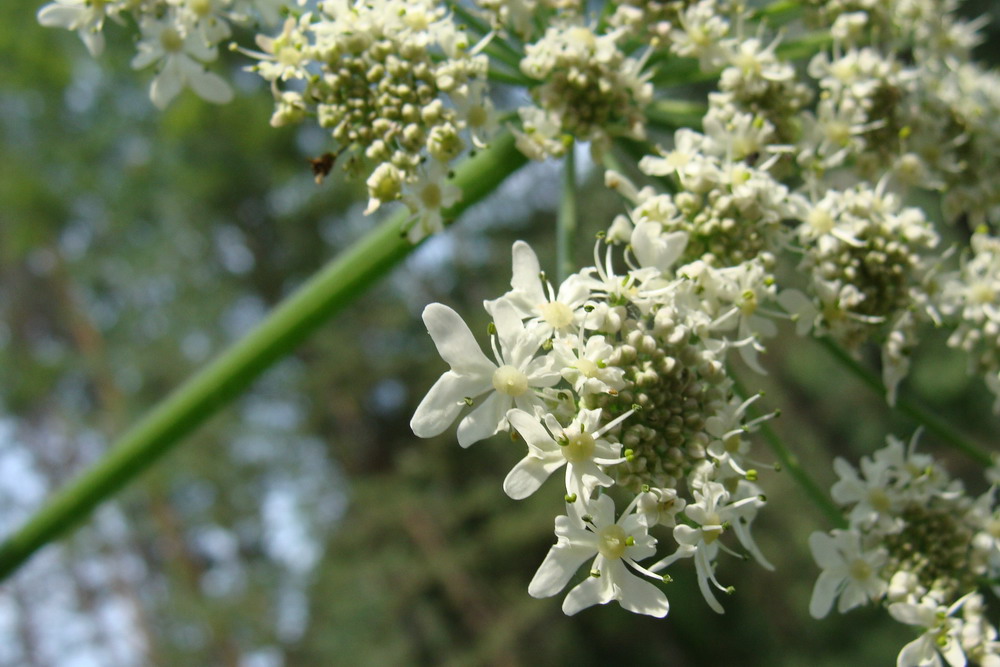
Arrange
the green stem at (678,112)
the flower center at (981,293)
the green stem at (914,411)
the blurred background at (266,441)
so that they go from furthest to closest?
the blurred background at (266,441) < the green stem at (678,112) < the flower center at (981,293) < the green stem at (914,411)

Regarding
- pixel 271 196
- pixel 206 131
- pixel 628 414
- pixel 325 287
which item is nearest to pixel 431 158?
pixel 325 287

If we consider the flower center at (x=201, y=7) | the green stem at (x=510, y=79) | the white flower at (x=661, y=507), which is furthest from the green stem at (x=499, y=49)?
the white flower at (x=661, y=507)

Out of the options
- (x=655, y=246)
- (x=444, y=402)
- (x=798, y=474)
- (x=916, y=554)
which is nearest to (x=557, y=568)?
(x=444, y=402)

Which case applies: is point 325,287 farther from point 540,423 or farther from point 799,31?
point 799,31

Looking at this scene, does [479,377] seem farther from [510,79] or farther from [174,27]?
[174,27]

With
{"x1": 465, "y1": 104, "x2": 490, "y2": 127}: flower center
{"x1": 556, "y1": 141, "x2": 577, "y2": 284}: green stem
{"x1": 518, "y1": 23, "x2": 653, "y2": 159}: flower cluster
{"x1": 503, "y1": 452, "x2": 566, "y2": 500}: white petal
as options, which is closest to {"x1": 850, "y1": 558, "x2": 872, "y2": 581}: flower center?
{"x1": 503, "y1": 452, "x2": 566, "y2": 500}: white petal

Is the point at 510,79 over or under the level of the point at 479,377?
over

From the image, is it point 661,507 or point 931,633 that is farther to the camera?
point 931,633

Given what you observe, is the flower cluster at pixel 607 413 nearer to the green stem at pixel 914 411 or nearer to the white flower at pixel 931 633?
the white flower at pixel 931 633
